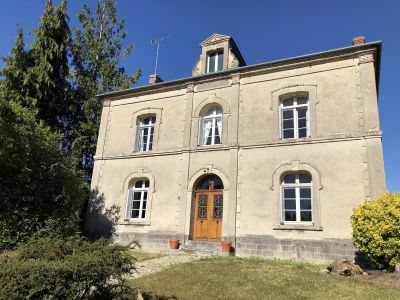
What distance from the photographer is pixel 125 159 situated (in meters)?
14.4

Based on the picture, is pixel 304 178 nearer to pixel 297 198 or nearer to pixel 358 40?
pixel 297 198

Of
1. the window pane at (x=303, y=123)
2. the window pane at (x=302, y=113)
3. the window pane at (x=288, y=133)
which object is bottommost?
the window pane at (x=288, y=133)

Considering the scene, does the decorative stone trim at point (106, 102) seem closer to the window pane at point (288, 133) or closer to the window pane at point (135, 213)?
the window pane at point (135, 213)

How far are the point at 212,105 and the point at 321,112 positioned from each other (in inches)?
169

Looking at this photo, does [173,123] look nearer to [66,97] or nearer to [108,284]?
[66,97]

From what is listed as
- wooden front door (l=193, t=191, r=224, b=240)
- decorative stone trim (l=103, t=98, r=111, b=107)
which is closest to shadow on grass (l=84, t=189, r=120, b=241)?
wooden front door (l=193, t=191, r=224, b=240)

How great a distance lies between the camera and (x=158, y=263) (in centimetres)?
921

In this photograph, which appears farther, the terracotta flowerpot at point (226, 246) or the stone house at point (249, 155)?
the terracotta flowerpot at point (226, 246)

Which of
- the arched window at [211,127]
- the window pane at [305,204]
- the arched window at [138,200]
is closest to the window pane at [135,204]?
the arched window at [138,200]

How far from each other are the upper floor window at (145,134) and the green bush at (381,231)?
8914 mm

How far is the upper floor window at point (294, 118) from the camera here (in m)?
11.5

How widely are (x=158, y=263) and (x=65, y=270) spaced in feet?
19.3

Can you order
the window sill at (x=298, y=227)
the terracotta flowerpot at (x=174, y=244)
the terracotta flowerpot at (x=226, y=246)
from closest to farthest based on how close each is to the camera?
the window sill at (x=298, y=227) < the terracotta flowerpot at (x=226, y=246) < the terracotta flowerpot at (x=174, y=244)

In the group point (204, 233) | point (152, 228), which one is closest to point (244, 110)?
point (204, 233)
